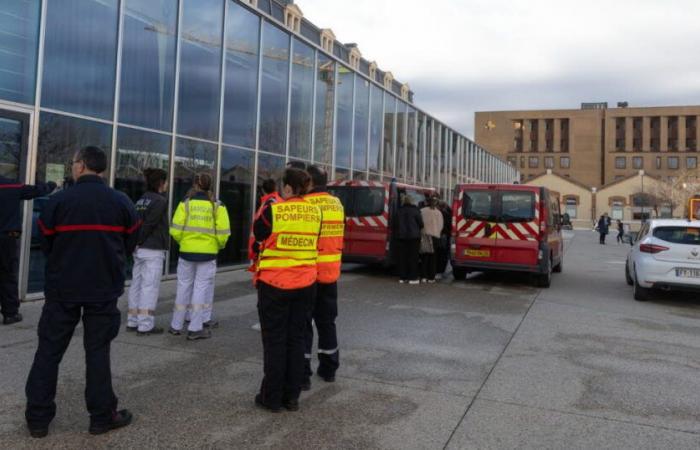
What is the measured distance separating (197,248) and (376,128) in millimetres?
14168

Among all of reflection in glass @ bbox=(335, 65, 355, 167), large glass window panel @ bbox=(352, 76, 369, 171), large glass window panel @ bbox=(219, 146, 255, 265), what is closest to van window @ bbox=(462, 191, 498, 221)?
large glass window panel @ bbox=(219, 146, 255, 265)

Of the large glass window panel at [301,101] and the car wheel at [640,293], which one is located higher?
the large glass window panel at [301,101]

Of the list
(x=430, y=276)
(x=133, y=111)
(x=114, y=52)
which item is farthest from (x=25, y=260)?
(x=430, y=276)

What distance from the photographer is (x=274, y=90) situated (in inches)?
517

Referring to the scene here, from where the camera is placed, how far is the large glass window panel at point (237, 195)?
37.8ft

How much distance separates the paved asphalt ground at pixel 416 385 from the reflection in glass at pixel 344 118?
9.14 m

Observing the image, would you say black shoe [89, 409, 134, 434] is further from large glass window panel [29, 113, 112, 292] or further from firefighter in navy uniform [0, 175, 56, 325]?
large glass window panel [29, 113, 112, 292]

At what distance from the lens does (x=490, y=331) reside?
6.78 m

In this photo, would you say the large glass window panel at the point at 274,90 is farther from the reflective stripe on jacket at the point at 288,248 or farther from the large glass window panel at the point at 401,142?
the reflective stripe on jacket at the point at 288,248

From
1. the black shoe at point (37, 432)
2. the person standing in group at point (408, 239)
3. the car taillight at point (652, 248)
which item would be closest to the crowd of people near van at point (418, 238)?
the person standing in group at point (408, 239)

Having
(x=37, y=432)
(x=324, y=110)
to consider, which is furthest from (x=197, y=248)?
(x=324, y=110)

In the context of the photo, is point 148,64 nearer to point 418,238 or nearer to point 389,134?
point 418,238

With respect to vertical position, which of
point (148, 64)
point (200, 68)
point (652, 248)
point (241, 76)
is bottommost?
point (652, 248)

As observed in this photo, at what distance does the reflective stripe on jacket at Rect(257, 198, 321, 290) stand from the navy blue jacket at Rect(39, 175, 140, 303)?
3.25 feet
